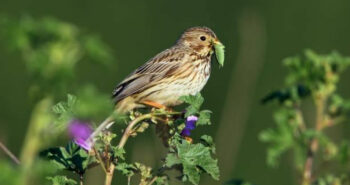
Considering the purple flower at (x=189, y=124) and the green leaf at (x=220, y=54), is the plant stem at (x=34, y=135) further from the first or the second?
the green leaf at (x=220, y=54)

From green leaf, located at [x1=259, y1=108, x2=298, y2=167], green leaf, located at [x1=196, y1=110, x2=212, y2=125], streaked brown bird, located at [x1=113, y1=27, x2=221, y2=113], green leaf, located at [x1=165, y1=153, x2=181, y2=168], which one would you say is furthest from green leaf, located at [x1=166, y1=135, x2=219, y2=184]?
streaked brown bird, located at [x1=113, y1=27, x2=221, y2=113]

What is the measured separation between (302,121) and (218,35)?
29.8 feet

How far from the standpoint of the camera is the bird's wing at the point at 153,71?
17.8 ft

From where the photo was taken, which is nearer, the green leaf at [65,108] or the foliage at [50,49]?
the foliage at [50,49]

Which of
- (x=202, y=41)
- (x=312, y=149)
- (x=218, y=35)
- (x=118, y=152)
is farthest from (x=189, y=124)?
(x=218, y=35)

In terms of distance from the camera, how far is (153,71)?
5625 mm

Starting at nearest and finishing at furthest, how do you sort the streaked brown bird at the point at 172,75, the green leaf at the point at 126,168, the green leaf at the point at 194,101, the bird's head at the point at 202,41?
the green leaf at the point at 126,168 < the green leaf at the point at 194,101 < the streaked brown bird at the point at 172,75 < the bird's head at the point at 202,41

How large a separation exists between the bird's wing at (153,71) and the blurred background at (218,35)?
3146 millimetres

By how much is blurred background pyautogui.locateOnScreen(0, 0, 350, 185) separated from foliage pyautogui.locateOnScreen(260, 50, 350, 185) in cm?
440

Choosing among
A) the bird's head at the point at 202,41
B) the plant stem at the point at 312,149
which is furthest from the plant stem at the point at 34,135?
the bird's head at the point at 202,41

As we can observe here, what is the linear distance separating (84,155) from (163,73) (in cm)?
238

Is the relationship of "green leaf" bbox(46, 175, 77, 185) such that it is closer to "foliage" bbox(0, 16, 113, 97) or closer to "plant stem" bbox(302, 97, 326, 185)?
"foliage" bbox(0, 16, 113, 97)

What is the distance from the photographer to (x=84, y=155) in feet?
10.8

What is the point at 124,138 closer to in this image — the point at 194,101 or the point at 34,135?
the point at 194,101
